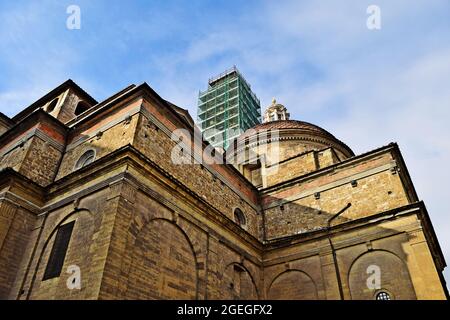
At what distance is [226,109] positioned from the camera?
1421 inches

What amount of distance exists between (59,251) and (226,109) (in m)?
27.3

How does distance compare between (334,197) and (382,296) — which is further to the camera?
(334,197)

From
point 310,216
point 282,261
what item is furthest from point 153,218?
point 310,216

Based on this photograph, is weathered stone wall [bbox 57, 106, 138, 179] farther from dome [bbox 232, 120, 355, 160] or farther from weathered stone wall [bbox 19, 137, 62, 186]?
dome [bbox 232, 120, 355, 160]

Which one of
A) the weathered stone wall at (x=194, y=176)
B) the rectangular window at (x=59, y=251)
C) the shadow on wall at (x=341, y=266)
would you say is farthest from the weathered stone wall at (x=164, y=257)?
the rectangular window at (x=59, y=251)

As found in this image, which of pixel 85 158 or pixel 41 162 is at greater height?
pixel 85 158

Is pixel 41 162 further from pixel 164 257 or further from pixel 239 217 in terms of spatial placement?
pixel 239 217

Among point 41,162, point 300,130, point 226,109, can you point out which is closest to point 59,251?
point 41,162

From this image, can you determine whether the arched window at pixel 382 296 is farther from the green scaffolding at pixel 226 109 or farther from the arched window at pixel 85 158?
the green scaffolding at pixel 226 109

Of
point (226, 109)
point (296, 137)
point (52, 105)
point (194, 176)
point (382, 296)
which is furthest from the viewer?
point (226, 109)

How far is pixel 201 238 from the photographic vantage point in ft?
41.0

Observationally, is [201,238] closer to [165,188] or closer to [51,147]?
[165,188]

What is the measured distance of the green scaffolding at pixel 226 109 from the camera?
1355 inches

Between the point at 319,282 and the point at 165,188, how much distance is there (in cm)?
698
